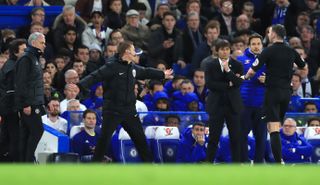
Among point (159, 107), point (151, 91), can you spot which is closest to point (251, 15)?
point (151, 91)

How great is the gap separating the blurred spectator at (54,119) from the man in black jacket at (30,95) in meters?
2.21

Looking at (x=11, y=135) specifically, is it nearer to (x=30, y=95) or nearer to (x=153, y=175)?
(x=30, y=95)

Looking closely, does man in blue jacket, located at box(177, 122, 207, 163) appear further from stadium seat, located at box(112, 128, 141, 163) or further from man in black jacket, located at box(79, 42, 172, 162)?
man in black jacket, located at box(79, 42, 172, 162)

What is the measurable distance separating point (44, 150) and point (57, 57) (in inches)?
138

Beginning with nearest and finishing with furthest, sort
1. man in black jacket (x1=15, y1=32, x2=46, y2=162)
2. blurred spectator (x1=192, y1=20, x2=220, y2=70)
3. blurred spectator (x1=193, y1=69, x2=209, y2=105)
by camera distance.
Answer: man in black jacket (x1=15, y1=32, x2=46, y2=162) < blurred spectator (x1=193, y1=69, x2=209, y2=105) < blurred spectator (x1=192, y1=20, x2=220, y2=70)

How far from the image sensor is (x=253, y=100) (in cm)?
1862

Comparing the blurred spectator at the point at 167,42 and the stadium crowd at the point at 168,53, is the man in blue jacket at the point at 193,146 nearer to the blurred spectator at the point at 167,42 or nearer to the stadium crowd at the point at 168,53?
the stadium crowd at the point at 168,53

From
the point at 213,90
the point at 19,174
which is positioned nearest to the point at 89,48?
the point at 213,90

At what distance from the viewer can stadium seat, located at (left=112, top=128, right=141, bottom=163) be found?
19547mm

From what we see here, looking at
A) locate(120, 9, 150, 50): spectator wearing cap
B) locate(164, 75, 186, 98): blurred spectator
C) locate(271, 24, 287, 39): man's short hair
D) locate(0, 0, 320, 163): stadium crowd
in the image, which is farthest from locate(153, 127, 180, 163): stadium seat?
locate(120, 9, 150, 50): spectator wearing cap

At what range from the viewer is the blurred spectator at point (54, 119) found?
774 inches

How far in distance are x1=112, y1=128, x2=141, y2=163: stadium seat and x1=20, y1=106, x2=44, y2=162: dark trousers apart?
239cm

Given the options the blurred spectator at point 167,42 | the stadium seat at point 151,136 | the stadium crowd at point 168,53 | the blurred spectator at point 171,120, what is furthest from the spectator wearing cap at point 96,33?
the stadium seat at point 151,136

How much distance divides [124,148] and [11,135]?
252 centimetres
